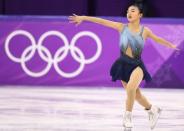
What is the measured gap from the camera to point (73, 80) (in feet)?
37.1

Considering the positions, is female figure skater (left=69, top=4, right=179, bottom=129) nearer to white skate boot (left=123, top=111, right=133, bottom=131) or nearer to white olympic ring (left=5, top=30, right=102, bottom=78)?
white skate boot (left=123, top=111, right=133, bottom=131)

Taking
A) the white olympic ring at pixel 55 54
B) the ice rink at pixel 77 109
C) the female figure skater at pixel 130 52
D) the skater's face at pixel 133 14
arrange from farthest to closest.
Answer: the white olympic ring at pixel 55 54, the ice rink at pixel 77 109, the skater's face at pixel 133 14, the female figure skater at pixel 130 52

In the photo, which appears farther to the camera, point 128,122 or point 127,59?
point 127,59

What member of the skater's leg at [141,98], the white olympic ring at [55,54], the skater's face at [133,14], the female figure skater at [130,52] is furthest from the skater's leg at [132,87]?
the white olympic ring at [55,54]

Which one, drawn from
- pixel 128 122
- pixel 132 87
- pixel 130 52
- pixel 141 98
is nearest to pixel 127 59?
pixel 130 52

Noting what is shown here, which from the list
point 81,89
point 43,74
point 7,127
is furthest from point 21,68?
point 7,127

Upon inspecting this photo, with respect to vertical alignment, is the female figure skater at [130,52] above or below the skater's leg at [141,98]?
above

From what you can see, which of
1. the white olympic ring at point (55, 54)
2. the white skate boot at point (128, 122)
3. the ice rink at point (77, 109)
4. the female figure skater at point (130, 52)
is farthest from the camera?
the white olympic ring at point (55, 54)

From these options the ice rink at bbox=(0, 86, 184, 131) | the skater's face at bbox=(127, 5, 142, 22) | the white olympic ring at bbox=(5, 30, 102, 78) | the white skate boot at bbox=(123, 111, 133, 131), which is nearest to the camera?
the white skate boot at bbox=(123, 111, 133, 131)

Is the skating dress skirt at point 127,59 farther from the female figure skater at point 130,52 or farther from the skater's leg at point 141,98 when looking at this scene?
the skater's leg at point 141,98

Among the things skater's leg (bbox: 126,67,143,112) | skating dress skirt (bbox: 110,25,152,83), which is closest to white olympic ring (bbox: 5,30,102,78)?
skating dress skirt (bbox: 110,25,152,83)

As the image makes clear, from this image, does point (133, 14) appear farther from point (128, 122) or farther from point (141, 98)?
point (128, 122)

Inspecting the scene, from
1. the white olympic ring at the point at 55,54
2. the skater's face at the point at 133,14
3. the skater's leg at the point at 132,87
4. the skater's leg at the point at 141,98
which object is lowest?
the white olympic ring at the point at 55,54

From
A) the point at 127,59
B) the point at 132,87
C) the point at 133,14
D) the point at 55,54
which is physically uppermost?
the point at 133,14
